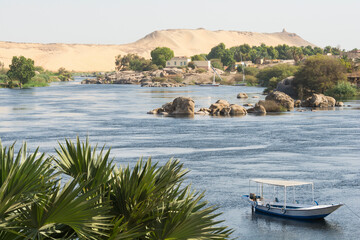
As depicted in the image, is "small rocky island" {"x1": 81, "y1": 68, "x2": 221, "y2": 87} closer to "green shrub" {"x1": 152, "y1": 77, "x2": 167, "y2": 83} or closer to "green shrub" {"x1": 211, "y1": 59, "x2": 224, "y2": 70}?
"green shrub" {"x1": 152, "y1": 77, "x2": 167, "y2": 83}

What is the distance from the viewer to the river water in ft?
67.6

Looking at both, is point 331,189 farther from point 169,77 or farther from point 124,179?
point 169,77

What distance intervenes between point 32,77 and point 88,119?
99298mm

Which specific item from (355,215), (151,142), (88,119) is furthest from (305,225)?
(88,119)

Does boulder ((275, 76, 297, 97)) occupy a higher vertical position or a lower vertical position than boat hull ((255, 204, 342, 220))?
higher

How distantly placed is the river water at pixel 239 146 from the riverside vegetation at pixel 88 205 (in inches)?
32.9

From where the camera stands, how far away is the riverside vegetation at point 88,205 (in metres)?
6.60

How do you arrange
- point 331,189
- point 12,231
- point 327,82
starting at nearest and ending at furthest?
point 12,231, point 331,189, point 327,82

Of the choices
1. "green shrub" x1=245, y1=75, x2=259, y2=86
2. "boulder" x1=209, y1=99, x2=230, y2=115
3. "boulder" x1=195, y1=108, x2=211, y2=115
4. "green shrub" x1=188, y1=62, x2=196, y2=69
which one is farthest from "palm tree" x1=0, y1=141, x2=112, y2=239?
"green shrub" x1=188, y1=62, x2=196, y2=69

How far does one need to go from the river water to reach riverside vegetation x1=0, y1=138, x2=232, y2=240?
834 millimetres

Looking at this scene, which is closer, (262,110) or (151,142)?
(151,142)

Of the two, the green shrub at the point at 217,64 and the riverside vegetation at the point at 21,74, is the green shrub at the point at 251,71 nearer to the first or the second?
the green shrub at the point at 217,64

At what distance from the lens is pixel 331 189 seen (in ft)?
79.7

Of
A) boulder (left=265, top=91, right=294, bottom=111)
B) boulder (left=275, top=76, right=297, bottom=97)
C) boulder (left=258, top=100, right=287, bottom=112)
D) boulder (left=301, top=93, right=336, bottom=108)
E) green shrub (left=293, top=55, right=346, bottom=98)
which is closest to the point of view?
boulder (left=258, top=100, right=287, bottom=112)
